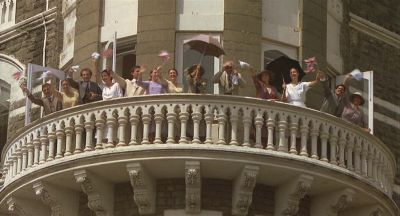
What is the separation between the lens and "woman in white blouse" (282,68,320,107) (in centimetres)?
2645

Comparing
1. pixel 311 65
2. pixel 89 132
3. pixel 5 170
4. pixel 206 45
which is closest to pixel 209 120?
pixel 206 45

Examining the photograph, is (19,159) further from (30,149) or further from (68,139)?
(68,139)

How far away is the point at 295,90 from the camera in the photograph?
87.1 feet

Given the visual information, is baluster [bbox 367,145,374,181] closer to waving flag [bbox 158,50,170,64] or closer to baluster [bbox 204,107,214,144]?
baluster [bbox 204,107,214,144]

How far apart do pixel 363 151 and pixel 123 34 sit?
488 centimetres

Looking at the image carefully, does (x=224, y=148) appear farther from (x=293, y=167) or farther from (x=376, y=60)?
(x=376, y=60)

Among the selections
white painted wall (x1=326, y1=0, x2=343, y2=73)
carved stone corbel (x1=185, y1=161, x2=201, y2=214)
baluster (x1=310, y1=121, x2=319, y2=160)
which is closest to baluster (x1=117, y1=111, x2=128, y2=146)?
carved stone corbel (x1=185, y1=161, x2=201, y2=214)

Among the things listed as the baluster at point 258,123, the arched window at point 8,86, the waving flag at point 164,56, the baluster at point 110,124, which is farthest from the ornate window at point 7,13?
the baluster at point 258,123

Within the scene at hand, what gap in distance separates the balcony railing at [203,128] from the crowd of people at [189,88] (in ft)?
1.92

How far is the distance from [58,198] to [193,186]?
2.44 metres

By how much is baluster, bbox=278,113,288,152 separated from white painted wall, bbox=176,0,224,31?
9.02ft

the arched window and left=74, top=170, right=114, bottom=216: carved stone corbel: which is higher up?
the arched window

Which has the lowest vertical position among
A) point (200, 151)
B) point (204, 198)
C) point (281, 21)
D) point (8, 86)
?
point (204, 198)

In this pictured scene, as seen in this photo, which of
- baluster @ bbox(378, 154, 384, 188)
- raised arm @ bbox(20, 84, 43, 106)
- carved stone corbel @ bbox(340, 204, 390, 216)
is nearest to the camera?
carved stone corbel @ bbox(340, 204, 390, 216)
